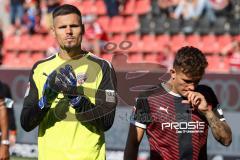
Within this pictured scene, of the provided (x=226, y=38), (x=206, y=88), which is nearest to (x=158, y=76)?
(x=206, y=88)

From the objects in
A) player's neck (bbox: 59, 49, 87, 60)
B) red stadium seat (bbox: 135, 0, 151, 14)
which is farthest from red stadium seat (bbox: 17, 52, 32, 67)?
player's neck (bbox: 59, 49, 87, 60)

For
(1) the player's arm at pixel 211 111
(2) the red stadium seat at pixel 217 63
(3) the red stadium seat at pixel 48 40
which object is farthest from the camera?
(3) the red stadium seat at pixel 48 40

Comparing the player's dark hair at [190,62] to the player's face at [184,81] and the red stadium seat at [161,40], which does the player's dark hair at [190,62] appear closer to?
the player's face at [184,81]

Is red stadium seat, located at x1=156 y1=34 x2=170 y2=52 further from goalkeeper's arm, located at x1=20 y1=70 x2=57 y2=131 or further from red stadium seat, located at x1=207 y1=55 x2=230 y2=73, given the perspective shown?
goalkeeper's arm, located at x1=20 y1=70 x2=57 y2=131

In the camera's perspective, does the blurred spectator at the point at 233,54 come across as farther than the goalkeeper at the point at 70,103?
Yes

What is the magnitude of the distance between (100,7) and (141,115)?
43.8 ft

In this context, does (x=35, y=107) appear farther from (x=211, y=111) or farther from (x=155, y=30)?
(x=155, y=30)

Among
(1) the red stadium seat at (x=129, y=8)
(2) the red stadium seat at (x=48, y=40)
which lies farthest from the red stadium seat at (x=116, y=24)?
(2) the red stadium seat at (x=48, y=40)

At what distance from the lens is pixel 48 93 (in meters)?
4.28

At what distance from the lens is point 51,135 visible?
4434mm

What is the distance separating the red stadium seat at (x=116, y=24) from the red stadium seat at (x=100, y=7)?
50 centimetres

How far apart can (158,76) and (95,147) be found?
2302 millimetres

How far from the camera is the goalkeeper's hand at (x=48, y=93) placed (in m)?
4.26

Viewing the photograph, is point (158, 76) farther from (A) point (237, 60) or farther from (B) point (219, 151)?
(A) point (237, 60)
